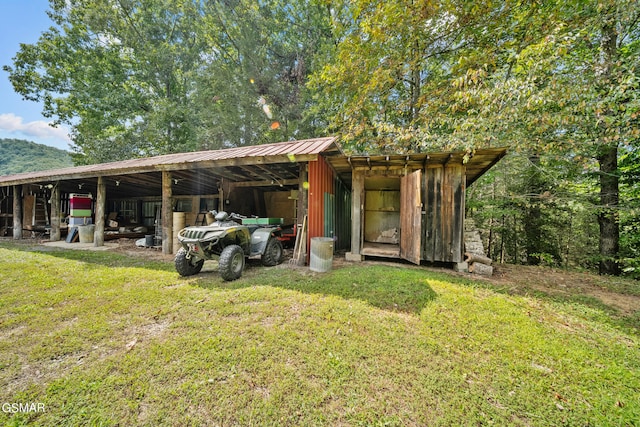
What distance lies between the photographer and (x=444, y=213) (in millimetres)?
4797

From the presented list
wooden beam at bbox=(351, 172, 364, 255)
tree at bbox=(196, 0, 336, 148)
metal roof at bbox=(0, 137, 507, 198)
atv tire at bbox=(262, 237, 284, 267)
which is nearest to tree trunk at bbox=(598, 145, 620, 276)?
metal roof at bbox=(0, 137, 507, 198)

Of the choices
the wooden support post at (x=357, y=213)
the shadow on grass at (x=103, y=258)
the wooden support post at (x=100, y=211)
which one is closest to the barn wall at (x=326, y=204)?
the wooden support post at (x=357, y=213)

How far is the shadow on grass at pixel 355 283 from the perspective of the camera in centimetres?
302

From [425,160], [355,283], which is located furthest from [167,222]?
[425,160]

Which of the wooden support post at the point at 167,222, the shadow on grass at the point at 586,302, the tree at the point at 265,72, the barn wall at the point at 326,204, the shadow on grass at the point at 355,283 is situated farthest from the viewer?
the tree at the point at 265,72

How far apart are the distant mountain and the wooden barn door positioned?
36.4 meters

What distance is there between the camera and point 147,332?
223 centimetres

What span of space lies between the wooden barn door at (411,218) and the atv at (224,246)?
114 inches

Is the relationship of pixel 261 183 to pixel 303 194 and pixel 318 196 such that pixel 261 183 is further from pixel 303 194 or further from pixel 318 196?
pixel 318 196

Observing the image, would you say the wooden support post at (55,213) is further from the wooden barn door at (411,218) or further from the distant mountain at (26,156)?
the distant mountain at (26,156)

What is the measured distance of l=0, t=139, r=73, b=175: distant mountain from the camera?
24797 millimetres

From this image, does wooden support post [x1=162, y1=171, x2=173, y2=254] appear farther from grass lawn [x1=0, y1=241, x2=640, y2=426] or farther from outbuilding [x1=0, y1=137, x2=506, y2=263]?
grass lawn [x1=0, y1=241, x2=640, y2=426]

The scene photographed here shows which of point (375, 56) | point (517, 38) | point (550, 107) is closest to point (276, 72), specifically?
point (375, 56)

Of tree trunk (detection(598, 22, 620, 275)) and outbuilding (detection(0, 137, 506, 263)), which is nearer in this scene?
outbuilding (detection(0, 137, 506, 263))
